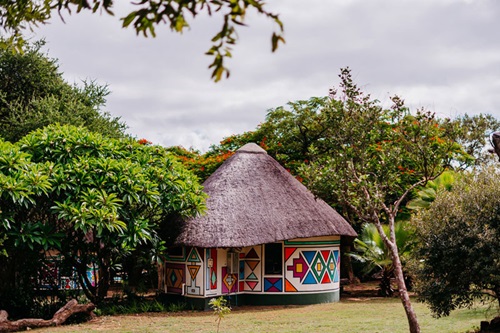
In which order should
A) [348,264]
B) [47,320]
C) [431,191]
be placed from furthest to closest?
[348,264] → [431,191] → [47,320]

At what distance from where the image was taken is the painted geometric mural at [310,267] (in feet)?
52.6

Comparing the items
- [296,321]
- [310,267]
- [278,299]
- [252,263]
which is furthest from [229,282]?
[296,321]

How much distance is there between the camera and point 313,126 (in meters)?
21.1

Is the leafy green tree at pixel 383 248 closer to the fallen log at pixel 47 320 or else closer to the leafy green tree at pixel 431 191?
the leafy green tree at pixel 431 191

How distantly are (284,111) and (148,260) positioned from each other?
848cm

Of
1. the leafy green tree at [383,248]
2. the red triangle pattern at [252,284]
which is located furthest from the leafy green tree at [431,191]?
the red triangle pattern at [252,284]

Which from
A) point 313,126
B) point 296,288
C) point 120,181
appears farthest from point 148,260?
point 313,126

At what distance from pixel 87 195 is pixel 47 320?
2604 millimetres

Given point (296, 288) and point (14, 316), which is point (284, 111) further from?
point (14, 316)

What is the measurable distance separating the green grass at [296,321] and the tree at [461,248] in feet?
4.87

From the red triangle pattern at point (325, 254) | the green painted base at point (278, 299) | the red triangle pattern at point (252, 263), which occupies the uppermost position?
the red triangle pattern at point (325, 254)

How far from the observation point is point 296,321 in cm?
1302

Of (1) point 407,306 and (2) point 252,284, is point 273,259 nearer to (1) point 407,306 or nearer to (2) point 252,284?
(2) point 252,284

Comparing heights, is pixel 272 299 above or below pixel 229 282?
below
